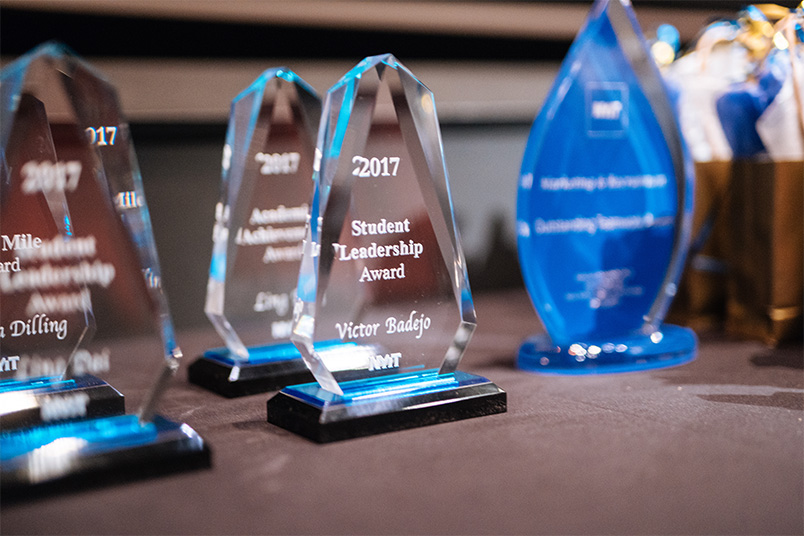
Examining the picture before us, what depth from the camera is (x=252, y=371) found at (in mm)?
785

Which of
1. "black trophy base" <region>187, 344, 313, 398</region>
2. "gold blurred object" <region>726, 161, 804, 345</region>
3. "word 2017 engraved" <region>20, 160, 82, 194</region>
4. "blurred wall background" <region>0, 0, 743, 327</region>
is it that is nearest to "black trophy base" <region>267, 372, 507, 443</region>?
"black trophy base" <region>187, 344, 313, 398</region>

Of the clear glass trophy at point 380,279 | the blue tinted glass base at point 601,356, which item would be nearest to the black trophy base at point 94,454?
the clear glass trophy at point 380,279

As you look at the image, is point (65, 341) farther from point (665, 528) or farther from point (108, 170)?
point (665, 528)

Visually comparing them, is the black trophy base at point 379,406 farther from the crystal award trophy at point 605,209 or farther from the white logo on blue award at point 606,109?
the white logo on blue award at point 606,109

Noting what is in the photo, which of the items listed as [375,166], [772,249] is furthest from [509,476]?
[772,249]

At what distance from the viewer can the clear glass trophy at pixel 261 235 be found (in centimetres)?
79

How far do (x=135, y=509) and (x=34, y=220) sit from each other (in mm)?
240

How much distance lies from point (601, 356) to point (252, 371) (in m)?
0.36

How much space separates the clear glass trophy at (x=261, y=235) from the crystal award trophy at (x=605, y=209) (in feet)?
0.76

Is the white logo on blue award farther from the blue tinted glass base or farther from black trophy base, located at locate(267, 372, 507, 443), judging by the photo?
black trophy base, located at locate(267, 372, 507, 443)

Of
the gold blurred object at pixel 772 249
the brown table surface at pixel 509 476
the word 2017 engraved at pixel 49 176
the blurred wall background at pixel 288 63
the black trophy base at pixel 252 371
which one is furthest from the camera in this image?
the blurred wall background at pixel 288 63

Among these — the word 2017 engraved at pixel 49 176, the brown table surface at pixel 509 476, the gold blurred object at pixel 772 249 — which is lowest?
Result: the brown table surface at pixel 509 476

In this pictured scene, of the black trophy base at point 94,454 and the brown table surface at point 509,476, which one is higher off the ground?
the black trophy base at point 94,454

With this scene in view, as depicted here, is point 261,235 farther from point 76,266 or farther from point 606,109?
point 606,109
